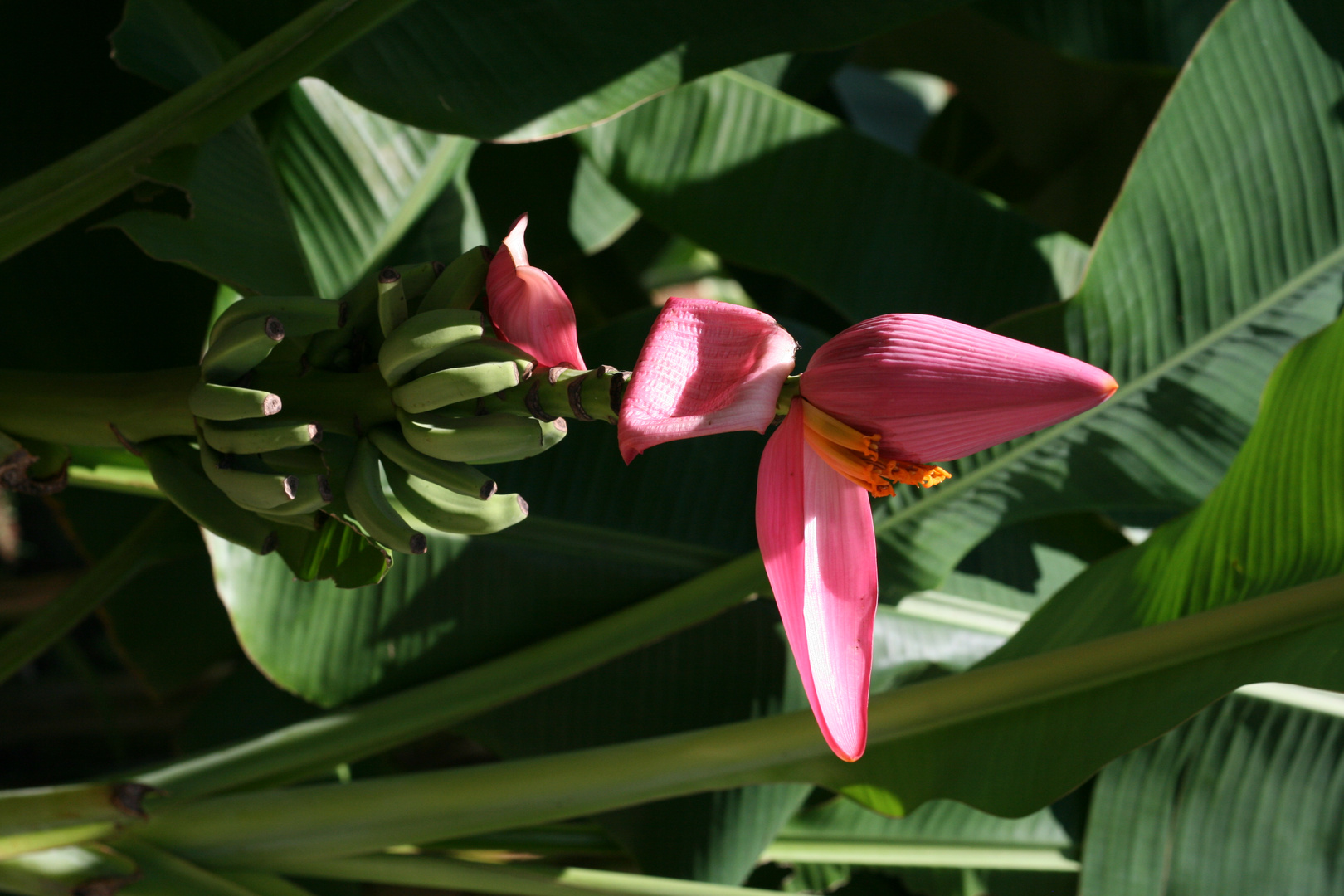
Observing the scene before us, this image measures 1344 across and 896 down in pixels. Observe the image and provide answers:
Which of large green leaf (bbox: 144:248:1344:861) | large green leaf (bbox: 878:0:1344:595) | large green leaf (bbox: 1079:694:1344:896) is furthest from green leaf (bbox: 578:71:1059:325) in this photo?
large green leaf (bbox: 1079:694:1344:896)

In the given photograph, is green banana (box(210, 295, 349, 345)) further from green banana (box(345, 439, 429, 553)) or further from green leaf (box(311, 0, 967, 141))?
green leaf (box(311, 0, 967, 141))

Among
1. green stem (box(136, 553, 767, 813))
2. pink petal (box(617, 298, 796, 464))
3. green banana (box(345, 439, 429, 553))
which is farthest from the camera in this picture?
green stem (box(136, 553, 767, 813))

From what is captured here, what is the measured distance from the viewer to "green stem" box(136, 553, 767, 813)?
743 millimetres

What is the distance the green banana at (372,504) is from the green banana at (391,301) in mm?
54

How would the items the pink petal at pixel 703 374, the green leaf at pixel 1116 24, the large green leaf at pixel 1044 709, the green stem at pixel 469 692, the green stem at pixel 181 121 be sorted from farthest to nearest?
the green leaf at pixel 1116 24
the green stem at pixel 469 692
the large green leaf at pixel 1044 709
the green stem at pixel 181 121
the pink petal at pixel 703 374

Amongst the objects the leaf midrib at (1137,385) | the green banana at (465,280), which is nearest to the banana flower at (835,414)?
the green banana at (465,280)

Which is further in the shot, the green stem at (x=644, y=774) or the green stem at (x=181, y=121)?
the green stem at (x=644, y=774)

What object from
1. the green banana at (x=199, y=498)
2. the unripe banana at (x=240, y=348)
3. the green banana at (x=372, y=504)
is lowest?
the green banana at (x=199, y=498)

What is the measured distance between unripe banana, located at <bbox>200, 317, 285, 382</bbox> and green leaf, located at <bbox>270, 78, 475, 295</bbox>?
1.21 feet

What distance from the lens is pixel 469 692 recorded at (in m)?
0.75

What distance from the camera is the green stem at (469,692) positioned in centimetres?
74

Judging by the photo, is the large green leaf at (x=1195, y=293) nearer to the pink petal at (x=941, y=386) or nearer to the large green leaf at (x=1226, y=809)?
the large green leaf at (x=1226, y=809)

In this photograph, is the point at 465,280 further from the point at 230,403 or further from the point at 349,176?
the point at 349,176

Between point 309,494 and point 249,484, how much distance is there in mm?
30
